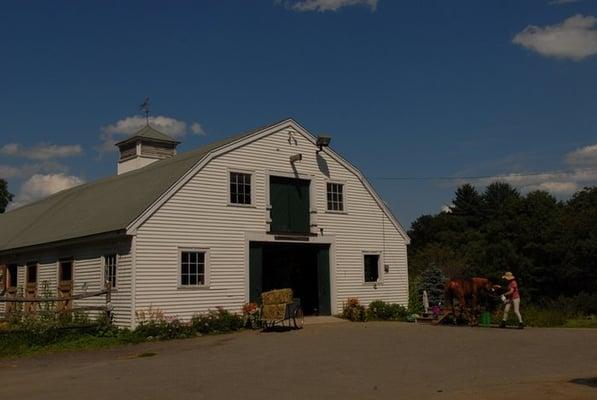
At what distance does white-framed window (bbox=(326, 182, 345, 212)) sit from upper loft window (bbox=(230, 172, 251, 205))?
3447 millimetres

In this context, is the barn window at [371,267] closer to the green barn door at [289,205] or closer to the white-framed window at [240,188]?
the green barn door at [289,205]

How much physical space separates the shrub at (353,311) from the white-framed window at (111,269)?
8.02 meters

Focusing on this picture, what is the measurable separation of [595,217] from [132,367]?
36.9 metres

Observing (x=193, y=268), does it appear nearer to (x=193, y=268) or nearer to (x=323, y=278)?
(x=193, y=268)

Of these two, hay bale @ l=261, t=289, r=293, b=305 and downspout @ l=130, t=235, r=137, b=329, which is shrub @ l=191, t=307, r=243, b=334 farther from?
downspout @ l=130, t=235, r=137, b=329

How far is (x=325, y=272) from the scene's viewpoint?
23875mm

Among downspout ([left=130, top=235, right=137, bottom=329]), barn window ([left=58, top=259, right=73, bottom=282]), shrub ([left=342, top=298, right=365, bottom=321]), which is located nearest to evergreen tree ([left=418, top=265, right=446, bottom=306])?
shrub ([left=342, top=298, right=365, bottom=321])

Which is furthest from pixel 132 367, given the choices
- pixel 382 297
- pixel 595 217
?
pixel 595 217

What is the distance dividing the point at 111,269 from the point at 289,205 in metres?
6.56

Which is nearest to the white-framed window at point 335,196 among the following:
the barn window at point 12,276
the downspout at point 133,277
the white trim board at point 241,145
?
the white trim board at point 241,145

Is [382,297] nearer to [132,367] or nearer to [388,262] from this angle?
[388,262]

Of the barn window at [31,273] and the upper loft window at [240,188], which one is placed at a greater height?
the upper loft window at [240,188]

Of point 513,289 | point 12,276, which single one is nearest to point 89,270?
point 12,276

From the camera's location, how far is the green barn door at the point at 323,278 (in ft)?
77.9
